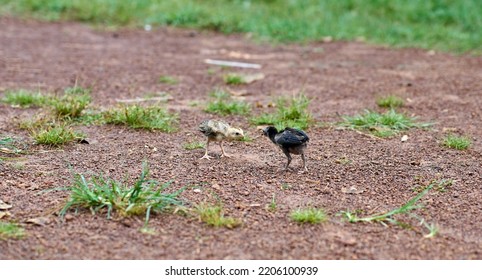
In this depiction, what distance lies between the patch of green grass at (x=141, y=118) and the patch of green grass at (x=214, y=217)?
7.14 ft

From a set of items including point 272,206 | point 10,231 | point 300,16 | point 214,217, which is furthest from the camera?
point 300,16

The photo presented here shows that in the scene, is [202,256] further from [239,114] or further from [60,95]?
[60,95]

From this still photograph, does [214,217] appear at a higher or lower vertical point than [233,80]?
higher

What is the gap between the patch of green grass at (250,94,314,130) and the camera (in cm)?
682

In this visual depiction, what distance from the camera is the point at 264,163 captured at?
18.7 ft

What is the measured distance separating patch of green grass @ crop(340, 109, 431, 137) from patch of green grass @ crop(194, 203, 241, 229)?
8.76 ft

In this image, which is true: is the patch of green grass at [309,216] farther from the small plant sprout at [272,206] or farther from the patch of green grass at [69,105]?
the patch of green grass at [69,105]

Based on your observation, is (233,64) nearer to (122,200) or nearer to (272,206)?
(272,206)

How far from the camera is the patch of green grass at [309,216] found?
443 cm

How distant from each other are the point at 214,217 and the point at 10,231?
1220 mm

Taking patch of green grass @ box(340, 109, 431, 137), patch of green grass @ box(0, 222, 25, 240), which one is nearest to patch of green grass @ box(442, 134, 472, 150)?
patch of green grass @ box(340, 109, 431, 137)

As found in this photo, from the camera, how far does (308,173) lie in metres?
5.42

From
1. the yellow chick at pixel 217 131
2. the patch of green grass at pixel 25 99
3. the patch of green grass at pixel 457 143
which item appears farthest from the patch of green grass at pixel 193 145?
the patch of green grass at pixel 457 143

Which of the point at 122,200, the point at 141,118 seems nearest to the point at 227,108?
the point at 141,118
